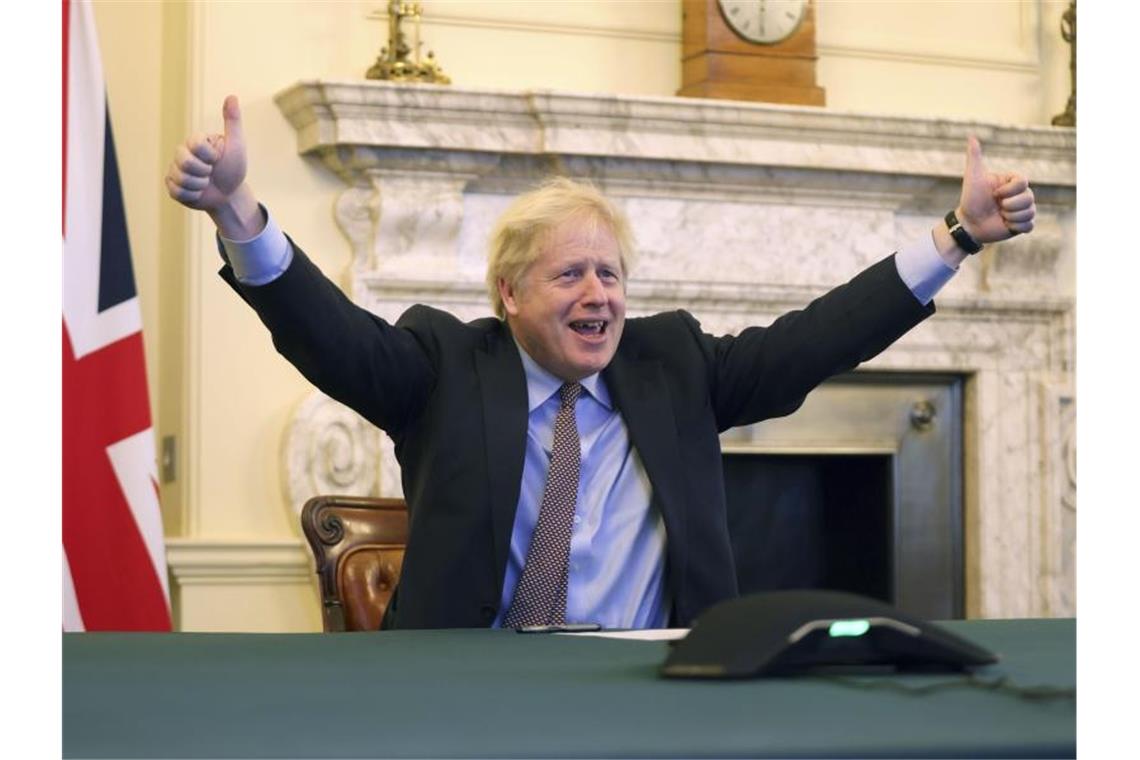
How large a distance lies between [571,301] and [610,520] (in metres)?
0.34

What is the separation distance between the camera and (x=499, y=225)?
280cm

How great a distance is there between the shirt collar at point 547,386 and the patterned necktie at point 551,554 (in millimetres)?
105

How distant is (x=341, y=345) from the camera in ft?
7.62

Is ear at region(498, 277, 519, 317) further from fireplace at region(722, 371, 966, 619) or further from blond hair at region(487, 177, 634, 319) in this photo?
fireplace at region(722, 371, 966, 619)

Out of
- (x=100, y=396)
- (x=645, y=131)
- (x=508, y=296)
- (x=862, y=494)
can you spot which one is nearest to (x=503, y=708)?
(x=508, y=296)

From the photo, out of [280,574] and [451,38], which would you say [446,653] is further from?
[451,38]

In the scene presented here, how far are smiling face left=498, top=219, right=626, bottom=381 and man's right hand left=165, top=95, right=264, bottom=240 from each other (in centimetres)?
59

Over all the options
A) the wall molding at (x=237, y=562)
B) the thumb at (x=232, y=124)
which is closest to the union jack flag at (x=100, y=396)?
the wall molding at (x=237, y=562)

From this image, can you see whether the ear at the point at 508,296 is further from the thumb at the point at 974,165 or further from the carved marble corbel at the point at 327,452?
the carved marble corbel at the point at 327,452

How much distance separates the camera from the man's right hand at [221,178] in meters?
1.99

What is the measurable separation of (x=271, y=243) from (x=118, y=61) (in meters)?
2.30

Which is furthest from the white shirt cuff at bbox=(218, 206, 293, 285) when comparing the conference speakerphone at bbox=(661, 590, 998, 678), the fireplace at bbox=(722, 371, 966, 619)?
the fireplace at bbox=(722, 371, 966, 619)

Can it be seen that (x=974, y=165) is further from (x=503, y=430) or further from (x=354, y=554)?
(x=354, y=554)
